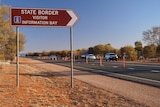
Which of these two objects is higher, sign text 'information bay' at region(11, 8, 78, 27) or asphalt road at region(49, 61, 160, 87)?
sign text 'information bay' at region(11, 8, 78, 27)

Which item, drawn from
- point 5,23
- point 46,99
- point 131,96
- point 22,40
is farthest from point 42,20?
point 22,40

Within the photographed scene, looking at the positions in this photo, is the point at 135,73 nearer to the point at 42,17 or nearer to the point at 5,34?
the point at 42,17

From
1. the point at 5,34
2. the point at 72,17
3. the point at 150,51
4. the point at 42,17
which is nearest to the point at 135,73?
the point at 72,17

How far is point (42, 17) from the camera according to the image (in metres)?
11.5

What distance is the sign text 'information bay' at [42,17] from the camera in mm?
11352

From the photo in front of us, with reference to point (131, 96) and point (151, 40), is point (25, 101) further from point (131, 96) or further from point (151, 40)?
point (151, 40)

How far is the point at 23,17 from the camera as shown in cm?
1141

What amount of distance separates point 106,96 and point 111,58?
159 ft

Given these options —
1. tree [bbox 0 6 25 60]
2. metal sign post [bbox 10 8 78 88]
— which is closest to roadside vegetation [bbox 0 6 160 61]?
tree [bbox 0 6 25 60]

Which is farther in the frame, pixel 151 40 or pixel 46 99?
pixel 151 40

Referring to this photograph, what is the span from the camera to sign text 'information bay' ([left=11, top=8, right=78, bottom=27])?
37.2 ft

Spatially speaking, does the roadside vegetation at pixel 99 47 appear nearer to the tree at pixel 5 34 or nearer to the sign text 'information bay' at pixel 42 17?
the tree at pixel 5 34

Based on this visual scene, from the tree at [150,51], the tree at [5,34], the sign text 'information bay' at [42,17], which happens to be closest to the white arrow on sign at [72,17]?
the sign text 'information bay' at [42,17]

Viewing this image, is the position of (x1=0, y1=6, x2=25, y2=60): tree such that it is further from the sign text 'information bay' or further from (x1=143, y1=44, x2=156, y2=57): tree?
(x1=143, y1=44, x2=156, y2=57): tree
